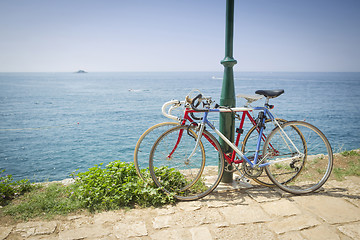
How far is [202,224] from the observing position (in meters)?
3.05

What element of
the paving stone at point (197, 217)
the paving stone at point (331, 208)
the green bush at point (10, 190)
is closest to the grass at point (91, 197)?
the green bush at point (10, 190)

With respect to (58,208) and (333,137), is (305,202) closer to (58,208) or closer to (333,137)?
(58,208)

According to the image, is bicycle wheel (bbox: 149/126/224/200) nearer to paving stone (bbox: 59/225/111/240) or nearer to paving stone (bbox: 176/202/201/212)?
paving stone (bbox: 176/202/201/212)

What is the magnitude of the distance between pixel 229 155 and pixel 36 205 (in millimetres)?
2884

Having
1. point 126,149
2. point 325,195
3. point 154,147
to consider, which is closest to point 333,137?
point 126,149

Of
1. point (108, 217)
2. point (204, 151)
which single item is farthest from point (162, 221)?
point (204, 151)

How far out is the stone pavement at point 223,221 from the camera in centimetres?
284

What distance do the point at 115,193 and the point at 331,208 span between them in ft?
9.78

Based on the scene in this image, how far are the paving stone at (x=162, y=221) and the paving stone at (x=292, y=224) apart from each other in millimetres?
1210

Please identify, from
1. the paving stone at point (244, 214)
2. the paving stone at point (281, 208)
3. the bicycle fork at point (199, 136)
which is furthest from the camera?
the bicycle fork at point (199, 136)

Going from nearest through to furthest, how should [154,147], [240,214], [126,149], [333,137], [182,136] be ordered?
[240,214]
[154,147]
[182,136]
[126,149]
[333,137]

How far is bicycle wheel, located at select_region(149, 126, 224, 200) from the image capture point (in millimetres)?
3667

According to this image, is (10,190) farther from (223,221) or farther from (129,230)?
(223,221)

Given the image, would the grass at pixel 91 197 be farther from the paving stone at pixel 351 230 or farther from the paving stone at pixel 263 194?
the paving stone at pixel 351 230
